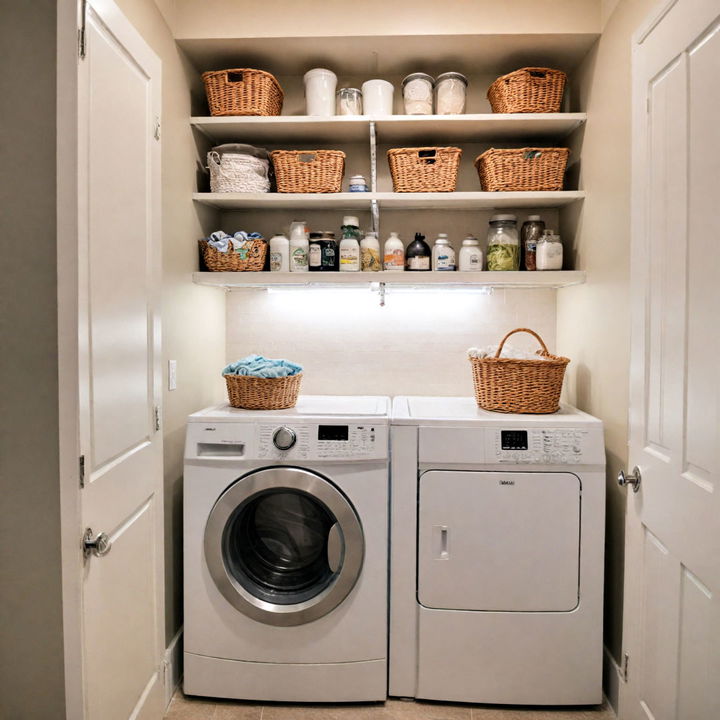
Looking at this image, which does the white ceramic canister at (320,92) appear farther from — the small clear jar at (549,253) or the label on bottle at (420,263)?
the small clear jar at (549,253)

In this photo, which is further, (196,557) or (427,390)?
(427,390)

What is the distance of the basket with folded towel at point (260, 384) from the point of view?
85.8 inches

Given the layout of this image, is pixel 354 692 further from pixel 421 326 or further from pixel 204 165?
pixel 204 165

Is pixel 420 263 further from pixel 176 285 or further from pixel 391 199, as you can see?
pixel 176 285

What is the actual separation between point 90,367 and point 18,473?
0.31 metres

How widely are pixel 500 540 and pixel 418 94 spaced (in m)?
1.71

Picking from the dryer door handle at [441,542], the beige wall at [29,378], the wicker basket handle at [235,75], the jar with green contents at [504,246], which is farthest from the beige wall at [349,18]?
the dryer door handle at [441,542]

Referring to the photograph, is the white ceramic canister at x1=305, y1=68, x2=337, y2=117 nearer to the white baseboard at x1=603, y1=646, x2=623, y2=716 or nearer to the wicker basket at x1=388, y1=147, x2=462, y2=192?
the wicker basket at x1=388, y1=147, x2=462, y2=192

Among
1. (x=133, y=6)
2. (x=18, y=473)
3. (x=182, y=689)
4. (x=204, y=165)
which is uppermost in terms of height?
(x=133, y=6)

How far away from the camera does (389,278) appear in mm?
2312

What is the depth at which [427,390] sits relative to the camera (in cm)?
269

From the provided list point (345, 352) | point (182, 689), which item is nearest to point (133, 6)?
point (345, 352)

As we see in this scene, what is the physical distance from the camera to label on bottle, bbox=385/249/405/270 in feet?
7.74

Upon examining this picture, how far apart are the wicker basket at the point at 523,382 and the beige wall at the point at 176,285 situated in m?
1.12
